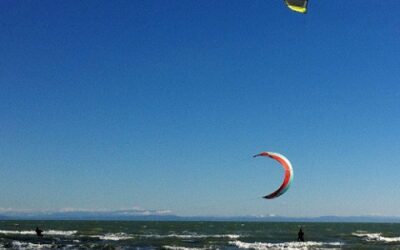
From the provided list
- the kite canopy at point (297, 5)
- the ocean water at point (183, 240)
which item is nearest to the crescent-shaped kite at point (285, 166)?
the kite canopy at point (297, 5)

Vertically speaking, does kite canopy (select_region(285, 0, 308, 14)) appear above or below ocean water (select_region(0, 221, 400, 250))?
above

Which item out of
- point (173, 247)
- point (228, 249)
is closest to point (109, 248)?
point (173, 247)

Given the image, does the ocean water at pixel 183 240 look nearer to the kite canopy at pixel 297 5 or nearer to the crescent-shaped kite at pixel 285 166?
the crescent-shaped kite at pixel 285 166

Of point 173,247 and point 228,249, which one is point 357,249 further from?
point 173,247

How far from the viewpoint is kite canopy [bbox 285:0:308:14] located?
15523mm

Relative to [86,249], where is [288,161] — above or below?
above

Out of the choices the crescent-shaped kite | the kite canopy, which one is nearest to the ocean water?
the crescent-shaped kite

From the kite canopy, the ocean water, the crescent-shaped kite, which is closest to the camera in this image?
the kite canopy

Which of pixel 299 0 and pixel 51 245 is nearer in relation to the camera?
pixel 299 0

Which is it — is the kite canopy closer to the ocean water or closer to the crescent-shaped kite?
the crescent-shaped kite

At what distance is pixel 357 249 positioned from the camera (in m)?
40.2

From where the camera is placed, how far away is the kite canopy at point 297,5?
50.9 ft

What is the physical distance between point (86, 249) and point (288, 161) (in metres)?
17.0

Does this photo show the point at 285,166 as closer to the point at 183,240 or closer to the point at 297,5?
the point at 297,5
